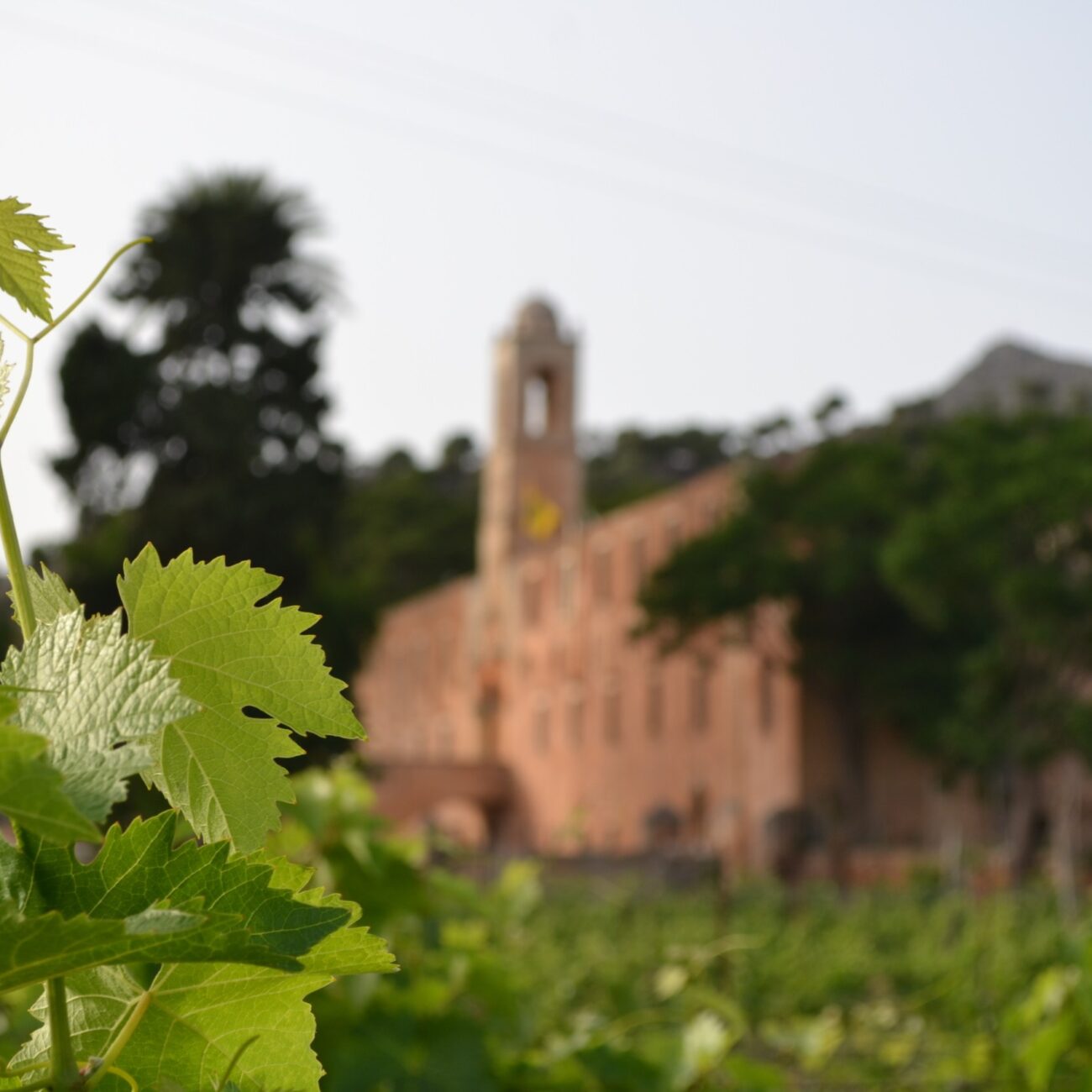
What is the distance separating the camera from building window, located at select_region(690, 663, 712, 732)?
29672mm

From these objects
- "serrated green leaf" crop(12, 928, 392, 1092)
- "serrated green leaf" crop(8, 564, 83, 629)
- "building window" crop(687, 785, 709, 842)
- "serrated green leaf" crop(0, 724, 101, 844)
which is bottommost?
"building window" crop(687, 785, 709, 842)

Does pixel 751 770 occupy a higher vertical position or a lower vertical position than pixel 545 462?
lower

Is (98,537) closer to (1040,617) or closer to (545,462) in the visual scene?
(1040,617)

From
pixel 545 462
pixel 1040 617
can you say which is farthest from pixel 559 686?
pixel 1040 617

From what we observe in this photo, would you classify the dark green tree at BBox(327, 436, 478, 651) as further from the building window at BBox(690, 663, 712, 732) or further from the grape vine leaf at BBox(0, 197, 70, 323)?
the grape vine leaf at BBox(0, 197, 70, 323)

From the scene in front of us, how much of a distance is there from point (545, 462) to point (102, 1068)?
35.4 m

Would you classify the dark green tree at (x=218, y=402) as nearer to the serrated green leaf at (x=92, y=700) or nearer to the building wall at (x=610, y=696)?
the building wall at (x=610, y=696)

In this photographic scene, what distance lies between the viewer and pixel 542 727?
35.2 metres

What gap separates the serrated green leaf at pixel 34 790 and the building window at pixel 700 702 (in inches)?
1159

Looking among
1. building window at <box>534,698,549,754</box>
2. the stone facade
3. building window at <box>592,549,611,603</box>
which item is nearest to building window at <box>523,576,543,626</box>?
the stone facade

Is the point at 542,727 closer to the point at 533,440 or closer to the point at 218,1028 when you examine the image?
the point at 533,440

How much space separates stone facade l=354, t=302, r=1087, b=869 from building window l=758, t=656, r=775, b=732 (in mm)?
38

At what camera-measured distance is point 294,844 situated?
6.33ft

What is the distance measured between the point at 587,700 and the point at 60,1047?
3337cm
